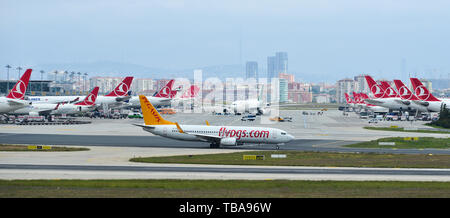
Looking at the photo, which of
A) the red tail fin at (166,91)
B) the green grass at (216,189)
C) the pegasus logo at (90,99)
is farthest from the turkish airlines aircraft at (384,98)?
the green grass at (216,189)

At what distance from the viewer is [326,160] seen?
56.8m

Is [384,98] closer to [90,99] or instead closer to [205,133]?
[90,99]

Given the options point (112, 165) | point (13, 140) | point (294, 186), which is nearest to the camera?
point (294, 186)

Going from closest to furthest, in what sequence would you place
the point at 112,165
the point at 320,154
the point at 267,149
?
the point at 112,165 → the point at 320,154 → the point at 267,149

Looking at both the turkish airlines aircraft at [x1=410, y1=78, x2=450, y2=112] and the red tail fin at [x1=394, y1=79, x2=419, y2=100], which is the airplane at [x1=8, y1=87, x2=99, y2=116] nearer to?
the turkish airlines aircraft at [x1=410, y1=78, x2=450, y2=112]

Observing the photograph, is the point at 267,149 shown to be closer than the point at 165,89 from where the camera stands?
Yes

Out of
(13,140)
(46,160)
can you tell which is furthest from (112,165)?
(13,140)

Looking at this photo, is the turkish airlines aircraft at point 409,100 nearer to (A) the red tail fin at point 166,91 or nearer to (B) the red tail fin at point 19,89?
(A) the red tail fin at point 166,91

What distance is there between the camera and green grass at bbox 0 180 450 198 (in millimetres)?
32031

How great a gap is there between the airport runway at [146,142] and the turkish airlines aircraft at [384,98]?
80.9 metres

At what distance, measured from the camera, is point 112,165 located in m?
49.1
